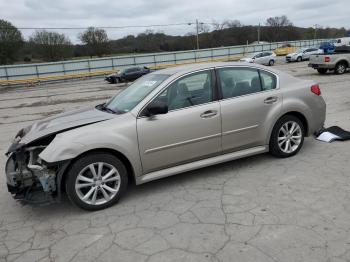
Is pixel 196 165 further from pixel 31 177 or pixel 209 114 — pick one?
pixel 31 177

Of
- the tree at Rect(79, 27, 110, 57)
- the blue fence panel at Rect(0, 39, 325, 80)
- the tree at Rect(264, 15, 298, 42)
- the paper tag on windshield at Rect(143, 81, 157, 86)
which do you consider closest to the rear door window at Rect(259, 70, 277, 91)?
the paper tag on windshield at Rect(143, 81, 157, 86)

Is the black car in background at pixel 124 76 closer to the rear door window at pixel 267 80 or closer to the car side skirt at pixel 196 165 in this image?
the rear door window at pixel 267 80

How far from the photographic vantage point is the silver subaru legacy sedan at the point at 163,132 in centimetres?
400

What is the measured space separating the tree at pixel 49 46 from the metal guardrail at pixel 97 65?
1784 cm

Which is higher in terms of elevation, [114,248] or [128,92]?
[128,92]

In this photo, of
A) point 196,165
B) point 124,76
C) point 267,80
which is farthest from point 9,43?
point 196,165

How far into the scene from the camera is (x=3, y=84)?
Answer: 33.2m

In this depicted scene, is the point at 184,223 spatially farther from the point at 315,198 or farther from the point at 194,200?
the point at 315,198

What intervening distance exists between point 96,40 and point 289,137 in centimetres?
5933

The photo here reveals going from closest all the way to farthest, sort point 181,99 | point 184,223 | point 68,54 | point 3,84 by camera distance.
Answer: point 184,223 < point 181,99 < point 3,84 < point 68,54

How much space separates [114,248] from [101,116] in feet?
5.75

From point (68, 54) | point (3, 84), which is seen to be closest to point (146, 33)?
point (68, 54)

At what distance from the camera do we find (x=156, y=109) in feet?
14.0

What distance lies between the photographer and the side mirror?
4277 millimetres
